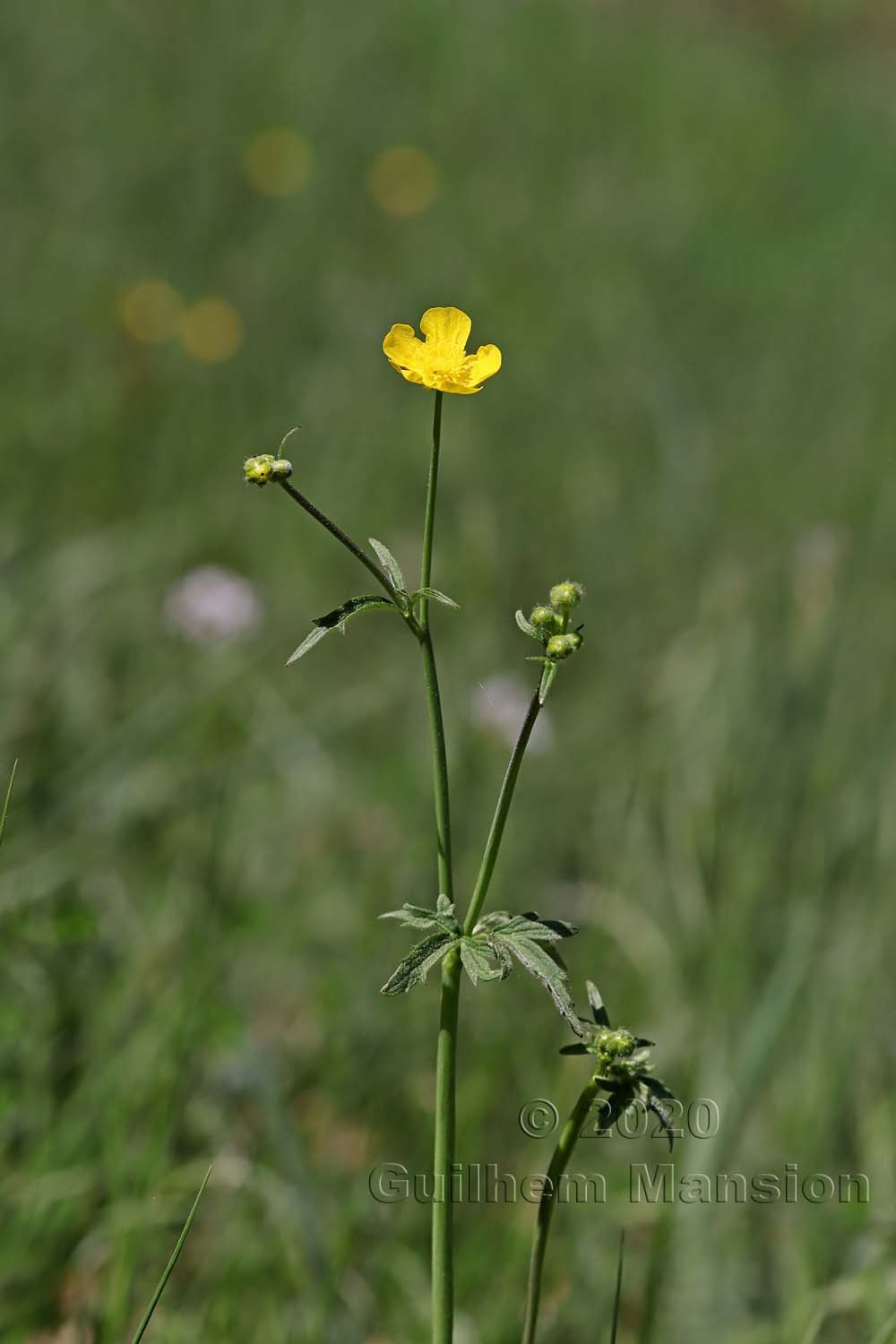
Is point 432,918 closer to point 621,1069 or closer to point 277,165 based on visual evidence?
point 621,1069

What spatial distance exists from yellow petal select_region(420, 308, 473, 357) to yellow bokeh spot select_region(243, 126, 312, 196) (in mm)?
3831

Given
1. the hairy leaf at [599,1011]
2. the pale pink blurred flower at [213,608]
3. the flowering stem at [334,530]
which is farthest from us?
the pale pink blurred flower at [213,608]

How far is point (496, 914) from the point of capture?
82 centimetres

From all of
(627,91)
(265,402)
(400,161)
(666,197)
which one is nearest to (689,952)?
(265,402)

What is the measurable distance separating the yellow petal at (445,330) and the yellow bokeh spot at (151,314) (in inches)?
112

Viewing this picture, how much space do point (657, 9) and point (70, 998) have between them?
31.9ft

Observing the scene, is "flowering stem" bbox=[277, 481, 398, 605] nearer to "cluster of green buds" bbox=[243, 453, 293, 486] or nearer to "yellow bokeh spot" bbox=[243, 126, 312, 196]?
"cluster of green buds" bbox=[243, 453, 293, 486]

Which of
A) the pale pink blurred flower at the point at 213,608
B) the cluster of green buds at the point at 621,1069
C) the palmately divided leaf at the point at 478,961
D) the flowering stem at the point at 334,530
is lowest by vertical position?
the cluster of green buds at the point at 621,1069

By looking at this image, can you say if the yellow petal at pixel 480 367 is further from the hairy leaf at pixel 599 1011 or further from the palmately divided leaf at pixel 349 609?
the hairy leaf at pixel 599 1011

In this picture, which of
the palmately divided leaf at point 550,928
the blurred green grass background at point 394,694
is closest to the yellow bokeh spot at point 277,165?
the blurred green grass background at point 394,694

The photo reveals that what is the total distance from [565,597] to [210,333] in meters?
3.00

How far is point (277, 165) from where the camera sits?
4.45m

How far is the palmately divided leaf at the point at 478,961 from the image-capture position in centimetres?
73

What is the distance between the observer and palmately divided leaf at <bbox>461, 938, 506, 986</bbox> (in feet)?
2.38
